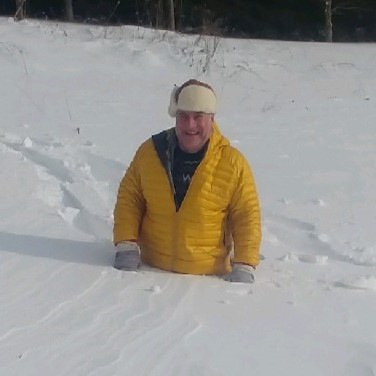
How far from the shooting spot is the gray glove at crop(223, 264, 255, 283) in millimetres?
4320

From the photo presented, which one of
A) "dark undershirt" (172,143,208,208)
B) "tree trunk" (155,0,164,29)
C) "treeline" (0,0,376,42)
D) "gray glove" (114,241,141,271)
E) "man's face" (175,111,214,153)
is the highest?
"man's face" (175,111,214,153)

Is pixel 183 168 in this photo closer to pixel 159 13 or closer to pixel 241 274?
pixel 241 274

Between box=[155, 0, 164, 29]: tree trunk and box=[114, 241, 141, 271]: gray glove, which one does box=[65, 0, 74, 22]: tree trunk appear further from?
box=[114, 241, 141, 271]: gray glove

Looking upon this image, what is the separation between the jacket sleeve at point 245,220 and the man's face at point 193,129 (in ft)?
0.71

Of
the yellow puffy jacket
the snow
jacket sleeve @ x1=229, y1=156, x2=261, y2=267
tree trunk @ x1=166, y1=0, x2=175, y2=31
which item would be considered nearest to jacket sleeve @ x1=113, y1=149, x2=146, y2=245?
the yellow puffy jacket

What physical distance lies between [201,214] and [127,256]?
392 mm

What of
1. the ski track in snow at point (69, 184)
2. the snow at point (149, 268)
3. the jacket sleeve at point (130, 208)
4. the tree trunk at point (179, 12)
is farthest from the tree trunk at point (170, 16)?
the jacket sleeve at point (130, 208)

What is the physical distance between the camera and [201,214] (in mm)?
4422

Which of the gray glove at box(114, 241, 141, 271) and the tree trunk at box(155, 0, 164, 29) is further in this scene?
the tree trunk at box(155, 0, 164, 29)

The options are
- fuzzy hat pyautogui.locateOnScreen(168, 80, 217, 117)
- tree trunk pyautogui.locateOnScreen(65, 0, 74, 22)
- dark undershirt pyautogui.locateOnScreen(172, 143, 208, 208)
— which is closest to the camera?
fuzzy hat pyautogui.locateOnScreen(168, 80, 217, 117)

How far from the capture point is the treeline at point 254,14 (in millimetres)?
19906

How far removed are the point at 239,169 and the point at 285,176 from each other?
2.21 metres

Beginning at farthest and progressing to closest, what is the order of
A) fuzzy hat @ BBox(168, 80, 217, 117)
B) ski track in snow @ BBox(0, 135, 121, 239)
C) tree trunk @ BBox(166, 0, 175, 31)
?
tree trunk @ BBox(166, 0, 175, 31) → ski track in snow @ BBox(0, 135, 121, 239) → fuzzy hat @ BBox(168, 80, 217, 117)

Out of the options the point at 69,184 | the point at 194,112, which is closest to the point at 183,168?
the point at 194,112
